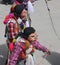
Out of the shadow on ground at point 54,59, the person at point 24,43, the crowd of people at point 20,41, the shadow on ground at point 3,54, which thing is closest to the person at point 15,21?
the crowd of people at point 20,41

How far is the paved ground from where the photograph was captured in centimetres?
731

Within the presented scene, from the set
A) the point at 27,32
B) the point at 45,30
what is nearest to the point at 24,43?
the point at 27,32

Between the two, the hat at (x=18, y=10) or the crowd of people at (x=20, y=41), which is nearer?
the crowd of people at (x=20, y=41)

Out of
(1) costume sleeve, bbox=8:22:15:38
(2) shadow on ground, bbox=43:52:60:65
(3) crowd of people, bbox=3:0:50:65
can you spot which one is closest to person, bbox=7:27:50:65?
(3) crowd of people, bbox=3:0:50:65

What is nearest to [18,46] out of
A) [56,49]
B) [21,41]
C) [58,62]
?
[21,41]

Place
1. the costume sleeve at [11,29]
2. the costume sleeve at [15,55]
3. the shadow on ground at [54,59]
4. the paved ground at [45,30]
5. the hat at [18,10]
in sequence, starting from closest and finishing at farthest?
the costume sleeve at [15,55], the hat at [18,10], the costume sleeve at [11,29], the shadow on ground at [54,59], the paved ground at [45,30]

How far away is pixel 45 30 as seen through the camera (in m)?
9.66

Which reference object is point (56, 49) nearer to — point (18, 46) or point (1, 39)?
point (1, 39)

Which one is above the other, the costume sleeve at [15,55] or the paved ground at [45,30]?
the costume sleeve at [15,55]

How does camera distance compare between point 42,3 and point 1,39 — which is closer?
point 1,39

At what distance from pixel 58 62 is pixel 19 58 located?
7.18 feet

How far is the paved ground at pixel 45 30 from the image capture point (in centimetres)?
731

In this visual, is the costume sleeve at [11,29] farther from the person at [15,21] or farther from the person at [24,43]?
the person at [24,43]

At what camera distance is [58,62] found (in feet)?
23.1
